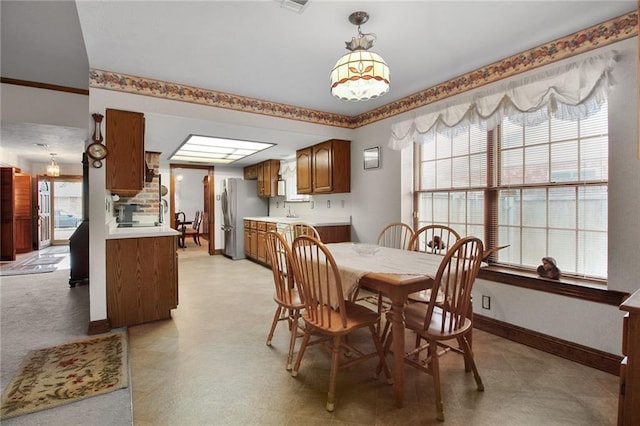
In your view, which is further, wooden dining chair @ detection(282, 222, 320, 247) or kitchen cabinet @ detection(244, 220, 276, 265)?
kitchen cabinet @ detection(244, 220, 276, 265)

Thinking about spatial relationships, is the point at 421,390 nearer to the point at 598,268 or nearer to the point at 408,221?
the point at 598,268

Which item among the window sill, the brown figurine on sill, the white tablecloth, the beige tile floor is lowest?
the beige tile floor

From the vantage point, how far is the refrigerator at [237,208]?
6.38 metres

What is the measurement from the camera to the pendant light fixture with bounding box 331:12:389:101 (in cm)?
182

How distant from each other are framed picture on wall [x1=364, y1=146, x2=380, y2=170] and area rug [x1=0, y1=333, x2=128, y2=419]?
10.8 ft

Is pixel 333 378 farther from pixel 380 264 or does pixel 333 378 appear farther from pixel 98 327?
pixel 98 327

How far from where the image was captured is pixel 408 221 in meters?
3.69

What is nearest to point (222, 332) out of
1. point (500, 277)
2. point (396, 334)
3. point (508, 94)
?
point (396, 334)

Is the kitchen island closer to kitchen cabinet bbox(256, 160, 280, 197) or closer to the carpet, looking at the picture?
kitchen cabinet bbox(256, 160, 280, 197)

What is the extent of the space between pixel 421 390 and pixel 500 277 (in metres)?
1.35

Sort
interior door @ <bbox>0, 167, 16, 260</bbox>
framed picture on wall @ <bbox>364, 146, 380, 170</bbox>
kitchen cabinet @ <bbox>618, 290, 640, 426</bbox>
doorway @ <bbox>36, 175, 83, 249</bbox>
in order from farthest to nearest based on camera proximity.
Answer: doorway @ <bbox>36, 175, 83, 249</bbox> < interior door @ <bbox>0, 167, 16, 260</bbox> < framed picture on wall @ <bbox>364, 146, 380, 170</bbox> < kitchen cabinet @ <bbox>618, 290, 640, 426</bbox>

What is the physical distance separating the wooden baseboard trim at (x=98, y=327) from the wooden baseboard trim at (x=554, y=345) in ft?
11.2

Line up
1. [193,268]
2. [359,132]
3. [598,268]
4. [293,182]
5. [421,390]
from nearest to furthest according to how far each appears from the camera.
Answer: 1. [421,390]
2. [598,268]
3. [359,132]
4. [193,268]
5. [293,182]

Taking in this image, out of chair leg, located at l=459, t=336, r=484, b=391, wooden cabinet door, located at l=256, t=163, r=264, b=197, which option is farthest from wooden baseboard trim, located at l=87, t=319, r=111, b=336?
wooden cabinet door, located at l=256, t=163, r=264, b=197
